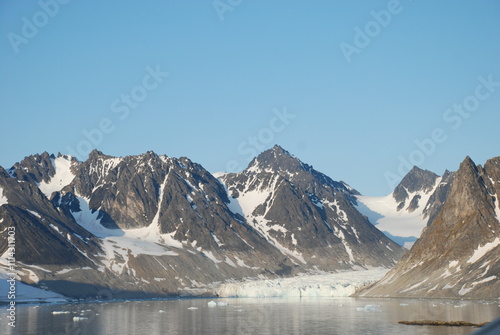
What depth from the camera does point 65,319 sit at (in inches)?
6467

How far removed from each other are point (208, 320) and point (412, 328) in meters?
50.1

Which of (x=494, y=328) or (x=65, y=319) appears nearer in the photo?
(x=494, y=328)

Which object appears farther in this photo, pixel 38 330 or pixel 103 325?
pixel 103 325

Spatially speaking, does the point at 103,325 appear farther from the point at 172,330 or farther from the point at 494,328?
the point at 494,328

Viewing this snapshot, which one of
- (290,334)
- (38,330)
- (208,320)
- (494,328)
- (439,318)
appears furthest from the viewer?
(208,320)

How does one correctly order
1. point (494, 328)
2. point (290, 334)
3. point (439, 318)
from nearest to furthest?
point (494, 328), point (290, 334), point (439, 318)

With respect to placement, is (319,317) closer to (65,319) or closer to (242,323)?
(242,323)

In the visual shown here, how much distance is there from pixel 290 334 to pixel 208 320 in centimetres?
4270

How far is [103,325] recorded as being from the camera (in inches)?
5817

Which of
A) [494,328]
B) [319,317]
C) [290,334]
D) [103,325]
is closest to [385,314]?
[319,317]

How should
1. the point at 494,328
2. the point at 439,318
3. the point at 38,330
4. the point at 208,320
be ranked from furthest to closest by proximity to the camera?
the point at 208,320
the point at 439,318
the point at 38,330
the point at 494,328

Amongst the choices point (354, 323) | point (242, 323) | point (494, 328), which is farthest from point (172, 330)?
point (494, 328)

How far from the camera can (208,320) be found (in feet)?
514

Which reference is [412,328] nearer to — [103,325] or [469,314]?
[469,314]
